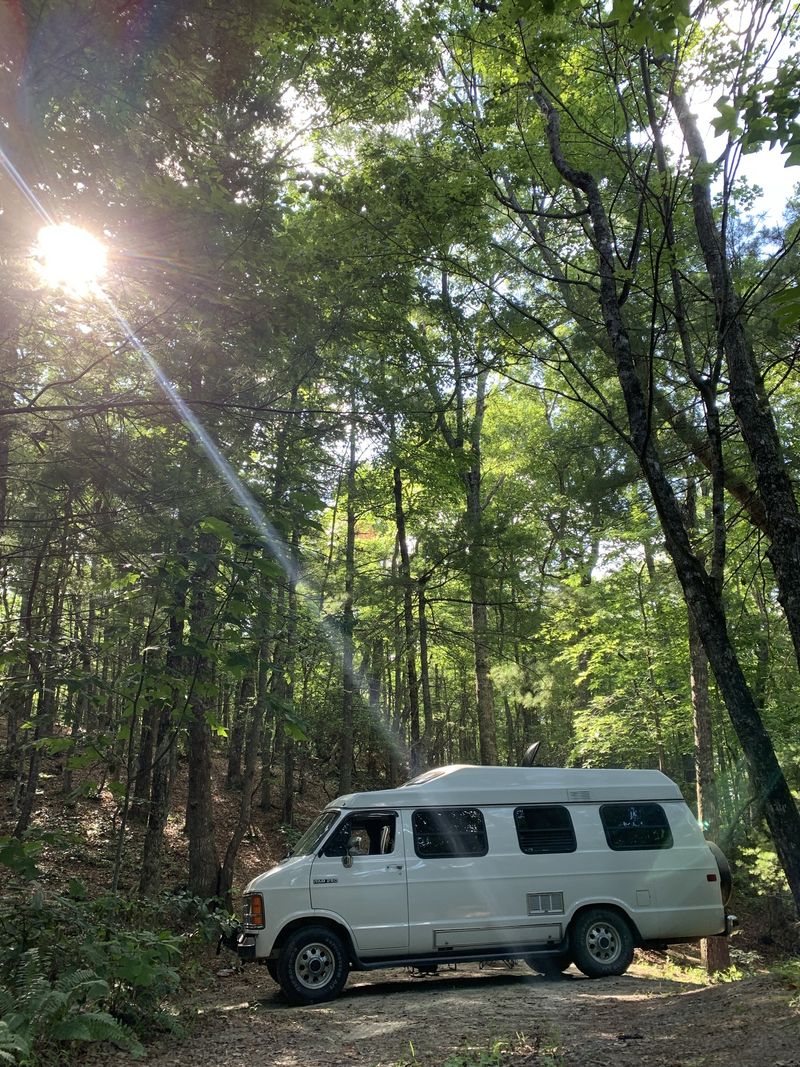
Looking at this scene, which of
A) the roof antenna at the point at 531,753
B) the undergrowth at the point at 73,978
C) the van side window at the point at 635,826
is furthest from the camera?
the roof antenna at the point at 531,753

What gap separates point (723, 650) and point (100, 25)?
549 centimetres

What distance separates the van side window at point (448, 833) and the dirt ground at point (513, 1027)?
1.40 meters

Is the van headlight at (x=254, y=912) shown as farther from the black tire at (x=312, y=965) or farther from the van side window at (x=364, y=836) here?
the van side window at (x=364, y=836)

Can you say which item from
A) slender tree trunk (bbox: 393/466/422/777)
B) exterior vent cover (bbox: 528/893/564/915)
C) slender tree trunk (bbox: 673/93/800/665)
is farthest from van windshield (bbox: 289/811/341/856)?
slender tree trunk (bbox: 393/466/422/777)

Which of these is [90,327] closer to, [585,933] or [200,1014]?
[200,1014]

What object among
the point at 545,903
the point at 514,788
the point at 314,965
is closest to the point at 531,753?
the point at 514,788

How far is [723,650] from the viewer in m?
4.52

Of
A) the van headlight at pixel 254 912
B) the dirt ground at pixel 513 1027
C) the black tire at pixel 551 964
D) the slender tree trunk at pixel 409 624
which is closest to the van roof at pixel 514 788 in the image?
the van headlight at pixel 254 912

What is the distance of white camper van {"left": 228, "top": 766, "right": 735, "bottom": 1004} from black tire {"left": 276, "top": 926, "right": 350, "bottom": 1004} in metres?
0.01

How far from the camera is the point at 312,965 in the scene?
744cm

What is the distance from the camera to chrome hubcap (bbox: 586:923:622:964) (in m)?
8.24

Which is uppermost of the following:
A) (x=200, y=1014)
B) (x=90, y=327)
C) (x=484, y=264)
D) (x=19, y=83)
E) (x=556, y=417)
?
(x=556, y=417)

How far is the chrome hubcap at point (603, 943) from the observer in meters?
8.24

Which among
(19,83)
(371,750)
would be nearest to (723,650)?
(19,83)
